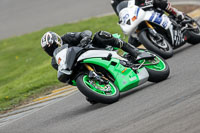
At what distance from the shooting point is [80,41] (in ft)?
25.6

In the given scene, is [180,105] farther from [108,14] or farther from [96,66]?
[108,14]

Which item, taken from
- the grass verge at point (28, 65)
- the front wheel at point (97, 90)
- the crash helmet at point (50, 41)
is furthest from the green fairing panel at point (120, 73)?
the grass verge at point (28, 65)

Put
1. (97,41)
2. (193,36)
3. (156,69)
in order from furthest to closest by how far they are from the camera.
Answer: (193,36) → (156,69) → (97,41)

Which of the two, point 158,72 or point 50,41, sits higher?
point 50,41

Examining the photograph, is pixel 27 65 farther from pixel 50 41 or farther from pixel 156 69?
pixel 156 69

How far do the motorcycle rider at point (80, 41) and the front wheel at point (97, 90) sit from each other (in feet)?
1.32

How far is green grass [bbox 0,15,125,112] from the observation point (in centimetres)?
1141

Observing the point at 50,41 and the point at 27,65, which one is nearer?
the point at 50,41

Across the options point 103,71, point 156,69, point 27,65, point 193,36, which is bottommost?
point 27,65

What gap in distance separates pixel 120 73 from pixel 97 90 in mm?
575

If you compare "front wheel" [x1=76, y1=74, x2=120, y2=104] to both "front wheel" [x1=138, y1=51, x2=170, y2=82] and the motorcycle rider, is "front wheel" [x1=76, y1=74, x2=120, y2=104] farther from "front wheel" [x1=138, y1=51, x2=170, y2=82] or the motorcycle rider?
"front wheel" [x1=138, y1=51, x2=170, y2=82]

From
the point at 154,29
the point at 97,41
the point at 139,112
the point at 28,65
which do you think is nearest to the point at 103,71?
the point at 97,41

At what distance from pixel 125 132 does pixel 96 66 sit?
2372 millimetres

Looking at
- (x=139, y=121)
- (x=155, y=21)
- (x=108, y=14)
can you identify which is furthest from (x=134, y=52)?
(x=108, y=14)
